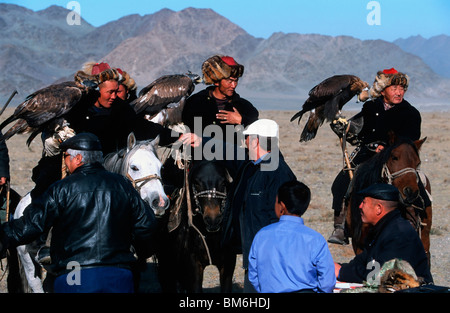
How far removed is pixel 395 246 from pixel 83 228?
236cm

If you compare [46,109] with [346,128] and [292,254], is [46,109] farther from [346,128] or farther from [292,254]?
[346,128]

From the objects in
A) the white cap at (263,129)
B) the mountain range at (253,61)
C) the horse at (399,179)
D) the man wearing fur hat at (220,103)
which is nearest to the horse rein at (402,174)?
the horse at (399,179)

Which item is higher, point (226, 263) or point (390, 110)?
point (390, 110)

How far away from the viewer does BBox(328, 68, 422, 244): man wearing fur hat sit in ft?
26.7

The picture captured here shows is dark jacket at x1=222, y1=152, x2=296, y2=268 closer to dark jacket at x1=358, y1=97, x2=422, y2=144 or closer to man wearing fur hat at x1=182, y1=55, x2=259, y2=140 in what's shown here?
man wearing fur hat at x1=182, y1=55, x2=259, y2=140

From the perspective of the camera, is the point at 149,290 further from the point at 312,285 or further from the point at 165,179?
the point at 312,285

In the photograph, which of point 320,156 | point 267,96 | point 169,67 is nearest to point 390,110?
point 320,156

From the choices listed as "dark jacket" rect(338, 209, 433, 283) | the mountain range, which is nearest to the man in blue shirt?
"dark jacket" rect(338, 209, 433, 283)

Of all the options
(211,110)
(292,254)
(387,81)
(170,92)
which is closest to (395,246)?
(292,254)

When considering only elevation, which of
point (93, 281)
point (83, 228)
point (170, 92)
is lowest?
point (93, 281)

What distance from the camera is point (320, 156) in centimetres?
2638

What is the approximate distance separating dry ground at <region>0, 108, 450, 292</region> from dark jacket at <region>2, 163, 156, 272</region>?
15.3 feet

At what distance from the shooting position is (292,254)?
4.54 metres
